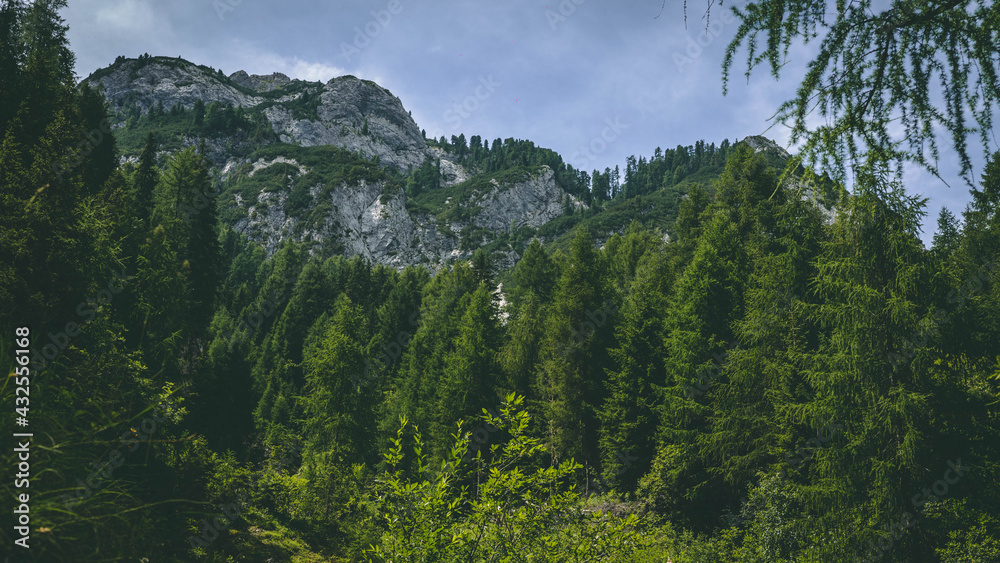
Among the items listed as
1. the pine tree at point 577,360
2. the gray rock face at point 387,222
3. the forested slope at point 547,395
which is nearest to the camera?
the forested slope at point 547,395

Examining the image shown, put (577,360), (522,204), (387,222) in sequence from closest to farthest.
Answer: (577,360) < (387,222) < (522,204)

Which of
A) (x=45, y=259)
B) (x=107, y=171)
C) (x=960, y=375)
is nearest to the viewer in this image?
(x=45, y=259)

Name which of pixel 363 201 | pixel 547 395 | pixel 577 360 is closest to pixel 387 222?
pixel 363 201

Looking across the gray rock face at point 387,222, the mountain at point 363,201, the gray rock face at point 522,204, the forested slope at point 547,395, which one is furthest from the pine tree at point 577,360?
the gray rock face at point 522,204

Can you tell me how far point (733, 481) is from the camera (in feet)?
56.1

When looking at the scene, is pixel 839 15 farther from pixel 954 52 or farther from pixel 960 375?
pixel 960 375

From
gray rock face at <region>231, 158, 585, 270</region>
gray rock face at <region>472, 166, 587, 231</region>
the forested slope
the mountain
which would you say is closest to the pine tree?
the forested slope

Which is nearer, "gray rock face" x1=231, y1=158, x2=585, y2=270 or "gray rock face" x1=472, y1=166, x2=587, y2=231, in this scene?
"gray rock face" x1=231, y1=158, x2=585, y2=270

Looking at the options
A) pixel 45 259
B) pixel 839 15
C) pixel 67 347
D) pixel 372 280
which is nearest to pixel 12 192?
pixel 45 259

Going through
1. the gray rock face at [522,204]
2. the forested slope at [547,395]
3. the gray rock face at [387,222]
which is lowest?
the forested slope at [547,395]

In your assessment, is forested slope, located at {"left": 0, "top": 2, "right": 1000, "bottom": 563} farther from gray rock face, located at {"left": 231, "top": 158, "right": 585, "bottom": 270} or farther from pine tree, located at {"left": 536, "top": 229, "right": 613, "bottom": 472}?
gray rock face, located at {"left": 231, "top": 158, "right": 585, "bottom": 270}

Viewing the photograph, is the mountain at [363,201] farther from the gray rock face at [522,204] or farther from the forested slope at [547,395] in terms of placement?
the forested slope at [547,395]

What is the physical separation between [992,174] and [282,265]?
263 ft

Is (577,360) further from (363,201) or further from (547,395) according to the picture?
(363,201)
